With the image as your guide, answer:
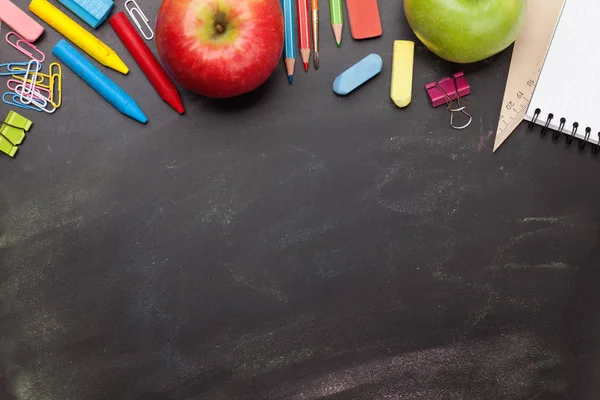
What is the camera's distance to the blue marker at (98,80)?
1.07 m

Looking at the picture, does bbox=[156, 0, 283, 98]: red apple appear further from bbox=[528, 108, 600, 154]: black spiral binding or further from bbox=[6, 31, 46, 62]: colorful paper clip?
bbox=[528, 108, 600, 154]: black spiral binding

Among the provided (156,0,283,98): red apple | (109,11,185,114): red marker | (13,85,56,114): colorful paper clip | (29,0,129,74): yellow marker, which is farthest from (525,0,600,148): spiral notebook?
(13,85,56,114): colorful paper clip

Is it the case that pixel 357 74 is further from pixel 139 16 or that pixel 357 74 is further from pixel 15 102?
pixel 15 102

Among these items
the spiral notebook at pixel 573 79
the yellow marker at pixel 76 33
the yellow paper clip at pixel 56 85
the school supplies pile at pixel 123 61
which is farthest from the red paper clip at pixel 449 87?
the yellow paper clip at pixel 56 85

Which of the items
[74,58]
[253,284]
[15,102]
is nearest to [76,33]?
[74,58]

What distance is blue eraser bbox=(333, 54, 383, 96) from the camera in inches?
42.7

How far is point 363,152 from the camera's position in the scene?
110 cm

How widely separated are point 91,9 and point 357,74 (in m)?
0.48

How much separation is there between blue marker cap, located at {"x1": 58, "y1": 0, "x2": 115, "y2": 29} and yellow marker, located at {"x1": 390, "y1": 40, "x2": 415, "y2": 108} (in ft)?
1.68

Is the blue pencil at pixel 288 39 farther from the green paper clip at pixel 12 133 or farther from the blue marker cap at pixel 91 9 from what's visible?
the green paper clip at pixel 12 133

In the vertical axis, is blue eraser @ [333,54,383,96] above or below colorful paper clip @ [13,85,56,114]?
below

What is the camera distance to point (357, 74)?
3.56ft

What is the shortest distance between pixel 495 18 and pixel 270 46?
36 cm

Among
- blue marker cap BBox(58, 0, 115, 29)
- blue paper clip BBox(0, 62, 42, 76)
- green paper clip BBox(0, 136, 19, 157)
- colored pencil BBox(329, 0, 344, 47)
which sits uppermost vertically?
blue marker cap BBox(58, 0, 115, 29)
